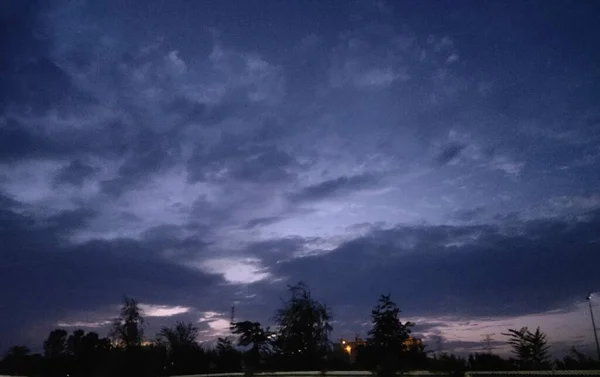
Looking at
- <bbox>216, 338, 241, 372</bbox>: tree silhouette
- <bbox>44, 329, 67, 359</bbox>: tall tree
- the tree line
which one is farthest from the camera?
<bbox>44, 329, 67, 359</bbox>: tall tree

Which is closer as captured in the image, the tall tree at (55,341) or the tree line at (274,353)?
the tree line at (274,353)

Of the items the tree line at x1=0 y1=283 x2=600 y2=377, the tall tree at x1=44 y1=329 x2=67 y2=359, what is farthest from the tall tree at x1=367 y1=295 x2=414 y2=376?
the tall tree at x1=44 y1=329 x2=67 y2=359

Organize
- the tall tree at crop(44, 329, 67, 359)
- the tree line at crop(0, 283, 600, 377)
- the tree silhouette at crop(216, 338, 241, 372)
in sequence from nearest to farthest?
the tree line at crop(0, 283, 600, 377)
the tree silhouette at crop(216, 338, 241, 372)
the tall tree at crop(44, 329, 67, 359)

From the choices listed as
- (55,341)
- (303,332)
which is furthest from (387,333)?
(55,341)

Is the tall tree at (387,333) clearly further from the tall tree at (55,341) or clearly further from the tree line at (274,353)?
the tall tree at (55,341)

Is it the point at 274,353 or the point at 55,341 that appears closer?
the point at 274,353

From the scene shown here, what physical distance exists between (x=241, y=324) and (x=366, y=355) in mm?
24946

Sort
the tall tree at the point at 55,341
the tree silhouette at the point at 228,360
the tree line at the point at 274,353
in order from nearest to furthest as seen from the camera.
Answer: the tree line at the point at 274,353, the tree silhouette at the point at 228,360, the tall tree at the point at 55,341

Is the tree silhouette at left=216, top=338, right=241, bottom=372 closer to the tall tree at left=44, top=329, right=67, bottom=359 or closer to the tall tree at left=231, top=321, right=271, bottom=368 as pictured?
the tall tree at left=231, top=321, right=271, bottom=368

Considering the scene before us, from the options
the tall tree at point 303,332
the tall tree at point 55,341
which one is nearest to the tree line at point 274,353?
the tall tree at point 303,332

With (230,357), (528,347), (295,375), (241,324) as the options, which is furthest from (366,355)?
(241,324)

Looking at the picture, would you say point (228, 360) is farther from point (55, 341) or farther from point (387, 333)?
point (55, 341)

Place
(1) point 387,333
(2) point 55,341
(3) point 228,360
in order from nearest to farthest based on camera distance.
Answer: (1) point 387,333, (3) point 228,360, (2) point 55,341

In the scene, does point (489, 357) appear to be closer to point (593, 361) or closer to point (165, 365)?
point (593, 361)
